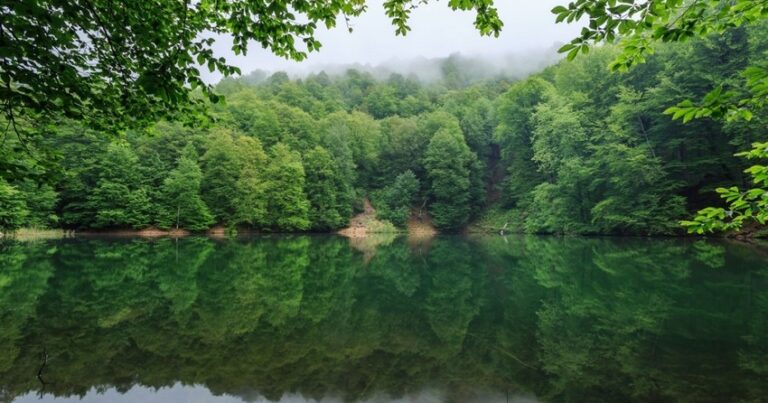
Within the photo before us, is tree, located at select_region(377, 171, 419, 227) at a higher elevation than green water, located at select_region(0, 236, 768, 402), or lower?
higher

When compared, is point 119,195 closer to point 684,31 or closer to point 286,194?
point 286,194

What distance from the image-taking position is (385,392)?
5148mm

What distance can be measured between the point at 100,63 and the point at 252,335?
4.77 m

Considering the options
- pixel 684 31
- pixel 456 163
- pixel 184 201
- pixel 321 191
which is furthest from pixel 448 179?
pixel 684 31

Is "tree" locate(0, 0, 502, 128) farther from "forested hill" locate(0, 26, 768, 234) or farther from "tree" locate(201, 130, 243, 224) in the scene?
"tree" locate(201, 130, 243, 224)

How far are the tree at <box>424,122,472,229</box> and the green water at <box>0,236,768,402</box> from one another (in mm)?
35970

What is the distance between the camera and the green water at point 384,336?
A: 16.8ft

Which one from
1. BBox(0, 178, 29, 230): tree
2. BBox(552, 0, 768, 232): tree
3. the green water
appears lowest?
the green water

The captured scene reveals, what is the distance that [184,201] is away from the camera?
121 ft

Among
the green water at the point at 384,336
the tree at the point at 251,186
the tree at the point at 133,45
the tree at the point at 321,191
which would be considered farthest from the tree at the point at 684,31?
the tree at the point at 321,191

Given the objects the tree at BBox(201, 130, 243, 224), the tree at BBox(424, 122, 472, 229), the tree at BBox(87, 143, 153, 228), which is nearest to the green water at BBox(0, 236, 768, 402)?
the tree at BBox(87, 143, 153, 228)

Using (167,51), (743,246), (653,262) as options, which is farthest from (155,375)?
(743,246)

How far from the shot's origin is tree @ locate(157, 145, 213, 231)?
121ft

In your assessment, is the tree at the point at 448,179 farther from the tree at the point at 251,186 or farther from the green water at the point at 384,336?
the green water at the point at 384,336
